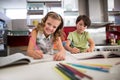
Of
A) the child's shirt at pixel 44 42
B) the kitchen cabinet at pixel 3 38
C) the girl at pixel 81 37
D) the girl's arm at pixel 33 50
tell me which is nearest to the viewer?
the girl's arm at pixel 33 50

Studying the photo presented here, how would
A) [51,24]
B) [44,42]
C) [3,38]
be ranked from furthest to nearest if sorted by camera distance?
1. [3,38]
2. [44,42]
3. [51,24]

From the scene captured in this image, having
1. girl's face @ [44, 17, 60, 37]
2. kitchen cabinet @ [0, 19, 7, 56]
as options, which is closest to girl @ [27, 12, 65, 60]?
girl's face @ [44, 17, 60, 37]

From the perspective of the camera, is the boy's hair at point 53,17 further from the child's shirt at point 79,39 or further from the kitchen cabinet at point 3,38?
the kitchen cabinet at point 3,38

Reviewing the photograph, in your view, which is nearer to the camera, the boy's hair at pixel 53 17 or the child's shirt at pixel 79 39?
the boy's hair at pixel 53 17

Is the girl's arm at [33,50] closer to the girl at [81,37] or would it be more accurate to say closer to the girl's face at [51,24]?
the girl's face at [51,24]

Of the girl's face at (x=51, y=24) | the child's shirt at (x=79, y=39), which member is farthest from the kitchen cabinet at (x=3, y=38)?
the girl's face at (x=51, y=24)

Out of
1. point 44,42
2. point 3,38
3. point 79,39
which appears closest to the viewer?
point 44,42

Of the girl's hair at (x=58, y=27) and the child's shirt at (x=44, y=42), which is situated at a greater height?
the girl's hair at (x=58, y=27)

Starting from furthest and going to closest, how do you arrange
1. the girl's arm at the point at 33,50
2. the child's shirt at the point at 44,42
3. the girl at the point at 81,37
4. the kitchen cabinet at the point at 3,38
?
1. the kitchen cabinet at the point at 3,38
2. the girl at the point at 81,37
3. the child's shirt at the point at 44,42
4. the girl's arm at the point at 33,50

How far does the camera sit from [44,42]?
112cm

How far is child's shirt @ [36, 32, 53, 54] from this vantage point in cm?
110

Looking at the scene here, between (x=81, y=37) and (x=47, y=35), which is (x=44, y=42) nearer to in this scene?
(x=47, y=35)

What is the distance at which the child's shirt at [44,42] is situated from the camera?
110cm

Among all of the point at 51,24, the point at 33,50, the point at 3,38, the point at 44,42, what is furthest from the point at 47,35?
the point at 3,38
